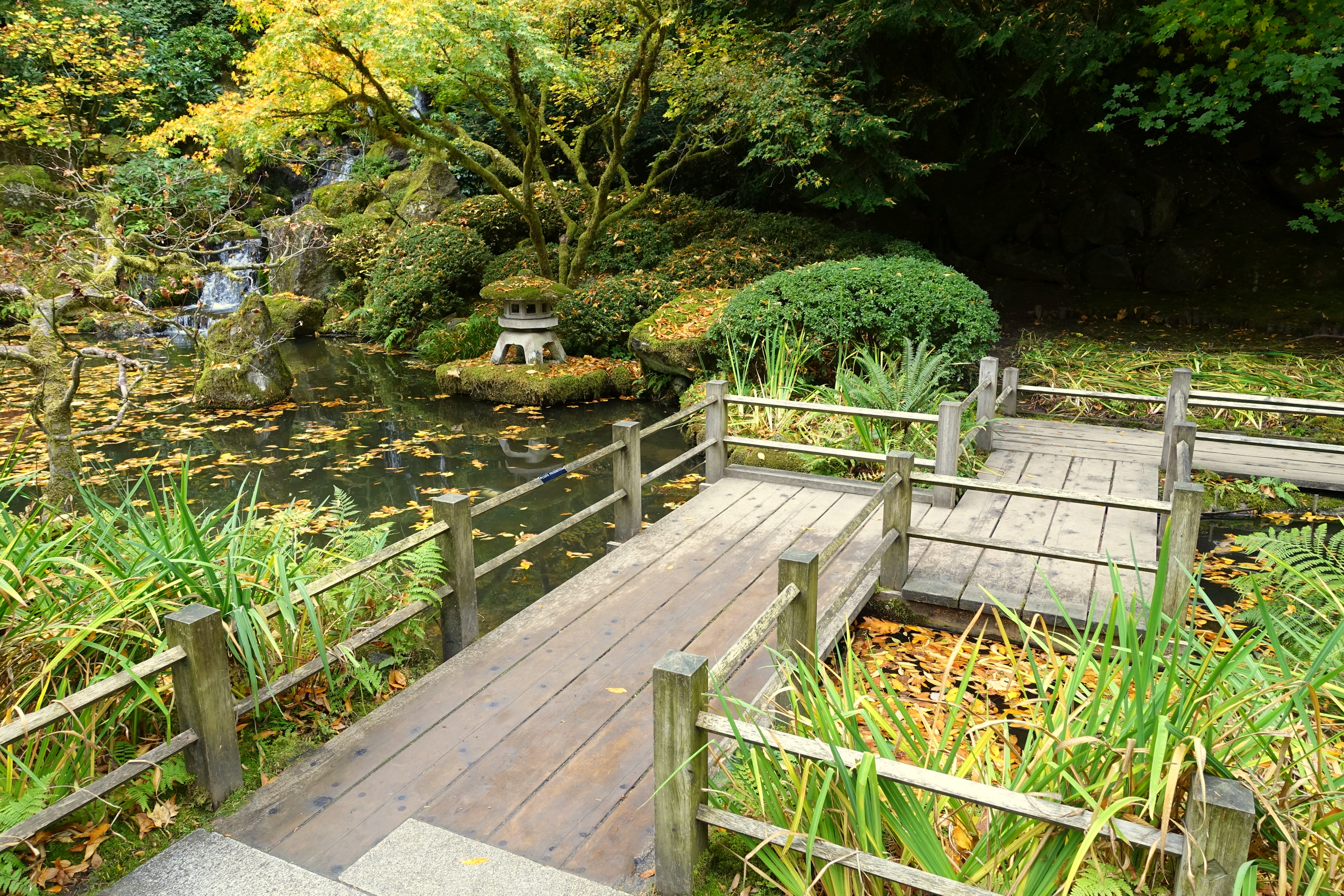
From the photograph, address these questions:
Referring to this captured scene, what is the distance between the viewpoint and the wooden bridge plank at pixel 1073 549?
16.5ft

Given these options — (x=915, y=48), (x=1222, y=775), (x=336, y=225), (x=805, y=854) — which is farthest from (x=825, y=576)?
(x=336, y=225)

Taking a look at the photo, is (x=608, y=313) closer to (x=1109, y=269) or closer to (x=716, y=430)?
(x=716, y=430)

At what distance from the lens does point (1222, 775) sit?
2.27 meters

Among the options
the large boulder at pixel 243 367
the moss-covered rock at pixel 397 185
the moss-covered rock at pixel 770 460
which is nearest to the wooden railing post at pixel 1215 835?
the moss-covered rock at pixel 770 460

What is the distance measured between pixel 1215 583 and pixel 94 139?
20605 millimetres

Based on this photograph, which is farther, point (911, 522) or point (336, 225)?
point (336, 225)

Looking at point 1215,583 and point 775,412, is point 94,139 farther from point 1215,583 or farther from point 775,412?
point 1215,583

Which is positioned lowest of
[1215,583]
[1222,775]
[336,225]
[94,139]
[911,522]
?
[1215,583]

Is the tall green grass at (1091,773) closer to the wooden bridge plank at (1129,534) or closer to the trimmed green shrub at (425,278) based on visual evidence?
the wooden bridge plank at (1129,534)

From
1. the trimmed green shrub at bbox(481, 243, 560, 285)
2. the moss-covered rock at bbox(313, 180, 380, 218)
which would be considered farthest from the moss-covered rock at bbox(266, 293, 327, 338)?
the trimmed green shrub at bbox(481, 243, 560, 285)

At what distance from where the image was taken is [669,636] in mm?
4723

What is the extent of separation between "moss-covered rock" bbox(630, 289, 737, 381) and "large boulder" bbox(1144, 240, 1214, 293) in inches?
292

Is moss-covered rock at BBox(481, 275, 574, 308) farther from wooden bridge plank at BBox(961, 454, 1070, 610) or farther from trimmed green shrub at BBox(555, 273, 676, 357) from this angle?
wooden bridge plank at BBox(961, 454, 1070, 610)

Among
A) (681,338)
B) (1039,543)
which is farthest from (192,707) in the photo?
(681,338)
